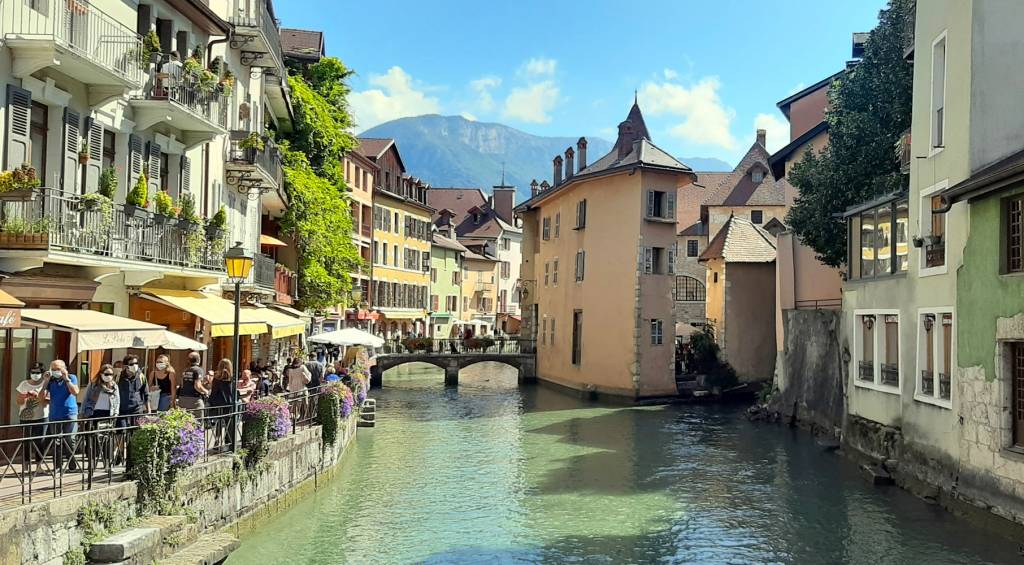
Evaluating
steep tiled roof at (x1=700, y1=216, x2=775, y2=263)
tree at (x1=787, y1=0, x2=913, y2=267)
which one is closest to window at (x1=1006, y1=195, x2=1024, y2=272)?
tree at (x1=787, y1=0, x2=913, y2=267)

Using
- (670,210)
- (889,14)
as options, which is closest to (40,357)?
(889,14)

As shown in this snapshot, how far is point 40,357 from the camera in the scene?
14664 mm

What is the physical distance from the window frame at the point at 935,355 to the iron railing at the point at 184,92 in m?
Result: 16.3

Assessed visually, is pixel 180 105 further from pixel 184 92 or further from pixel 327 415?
pixel 327 415

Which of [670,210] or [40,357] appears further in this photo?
[670,210]

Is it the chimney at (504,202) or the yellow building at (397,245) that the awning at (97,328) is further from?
the chimney at (504,202)

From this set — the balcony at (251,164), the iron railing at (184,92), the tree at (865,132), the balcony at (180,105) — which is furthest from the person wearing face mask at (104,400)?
the tree at (865,132)

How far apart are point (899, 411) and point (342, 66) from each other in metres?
27.2

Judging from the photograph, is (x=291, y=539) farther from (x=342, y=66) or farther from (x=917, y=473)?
(x=342, y=66)

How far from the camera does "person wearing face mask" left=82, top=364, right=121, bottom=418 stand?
13250 mm

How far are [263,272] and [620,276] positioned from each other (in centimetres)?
2025

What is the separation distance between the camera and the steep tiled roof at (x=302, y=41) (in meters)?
40.8

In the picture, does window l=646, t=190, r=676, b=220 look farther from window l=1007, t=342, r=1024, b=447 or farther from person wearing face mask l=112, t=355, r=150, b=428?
person wearing face mask l=112, t=355, r=150, b=428

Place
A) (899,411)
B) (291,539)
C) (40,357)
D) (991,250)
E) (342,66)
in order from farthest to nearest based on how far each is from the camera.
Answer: (342,66) < (899,411) < (991,250) < (291,539) < (40,357)
